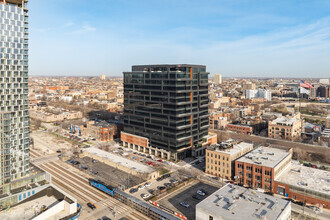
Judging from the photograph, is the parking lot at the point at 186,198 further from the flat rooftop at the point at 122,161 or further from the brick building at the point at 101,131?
the brick building at the point at 101,131

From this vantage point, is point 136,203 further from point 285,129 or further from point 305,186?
point 285,129

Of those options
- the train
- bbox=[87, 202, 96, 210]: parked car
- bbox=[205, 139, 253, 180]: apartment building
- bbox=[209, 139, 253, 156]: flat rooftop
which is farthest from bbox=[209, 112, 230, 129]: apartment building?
bbox=[87, 202, 96, 210]: parked car

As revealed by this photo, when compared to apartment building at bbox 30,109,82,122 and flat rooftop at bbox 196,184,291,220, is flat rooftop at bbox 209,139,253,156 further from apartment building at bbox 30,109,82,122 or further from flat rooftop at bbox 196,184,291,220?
apartment building at bbox 30,109,82,122

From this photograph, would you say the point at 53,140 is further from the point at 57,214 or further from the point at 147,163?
the point at 57,214

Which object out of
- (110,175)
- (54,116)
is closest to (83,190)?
(110,175)

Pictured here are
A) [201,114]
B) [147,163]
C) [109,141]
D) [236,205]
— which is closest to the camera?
[236,205]

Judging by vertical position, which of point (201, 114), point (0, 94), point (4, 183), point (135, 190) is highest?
point (0, 94)

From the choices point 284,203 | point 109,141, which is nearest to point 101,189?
point 284,203
